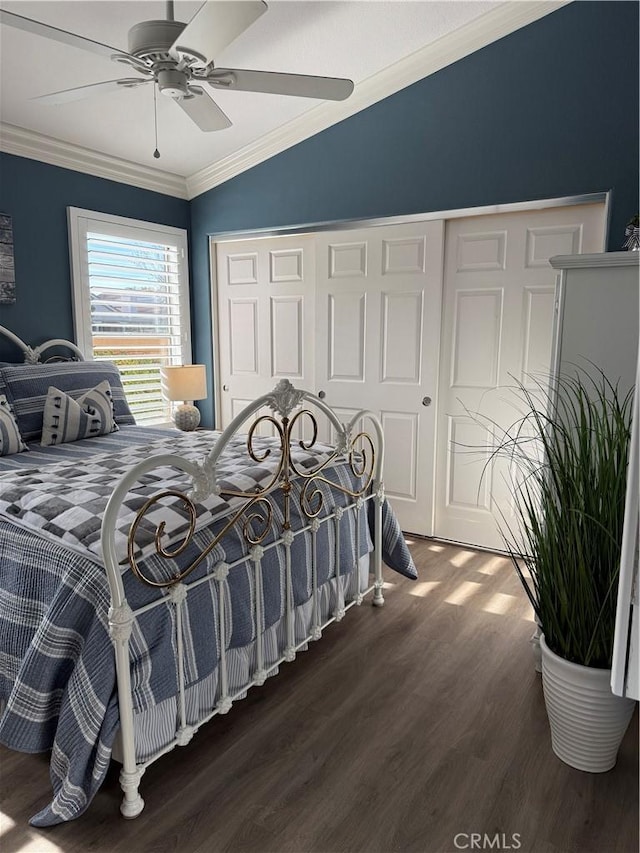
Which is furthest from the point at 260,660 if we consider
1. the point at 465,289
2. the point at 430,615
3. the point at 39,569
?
the point at 465,289

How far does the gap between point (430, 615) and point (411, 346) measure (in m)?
1.68

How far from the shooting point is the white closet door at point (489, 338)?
324cm

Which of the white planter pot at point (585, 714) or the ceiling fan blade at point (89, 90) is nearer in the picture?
the white planter pot at point (585, 714)

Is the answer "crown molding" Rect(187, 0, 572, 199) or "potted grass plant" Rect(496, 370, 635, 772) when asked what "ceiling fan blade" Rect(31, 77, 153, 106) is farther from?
"potted grass plant" Rect(496, 370, 635, 772)

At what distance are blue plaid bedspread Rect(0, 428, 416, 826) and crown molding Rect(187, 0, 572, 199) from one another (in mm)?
2879

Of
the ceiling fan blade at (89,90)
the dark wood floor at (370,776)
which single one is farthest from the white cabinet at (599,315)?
the ceiling fan blade at (89,90)

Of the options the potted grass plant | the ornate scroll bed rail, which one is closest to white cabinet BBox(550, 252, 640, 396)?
the potted grass plant

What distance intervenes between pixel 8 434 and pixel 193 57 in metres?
1.91

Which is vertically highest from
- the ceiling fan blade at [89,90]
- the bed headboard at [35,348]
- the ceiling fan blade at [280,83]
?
the ceiling fan blade at [89,90]

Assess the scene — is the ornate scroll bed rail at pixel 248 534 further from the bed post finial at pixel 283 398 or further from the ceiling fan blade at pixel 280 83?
the ceiling fan blade at pixel 280 83

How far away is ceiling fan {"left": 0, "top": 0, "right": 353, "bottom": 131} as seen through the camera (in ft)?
5.55

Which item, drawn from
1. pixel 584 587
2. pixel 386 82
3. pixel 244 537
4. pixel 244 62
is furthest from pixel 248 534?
pixel 386 82

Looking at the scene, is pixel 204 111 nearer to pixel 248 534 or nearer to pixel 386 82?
pixel 386 82

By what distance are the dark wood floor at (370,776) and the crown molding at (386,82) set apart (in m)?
3.12
